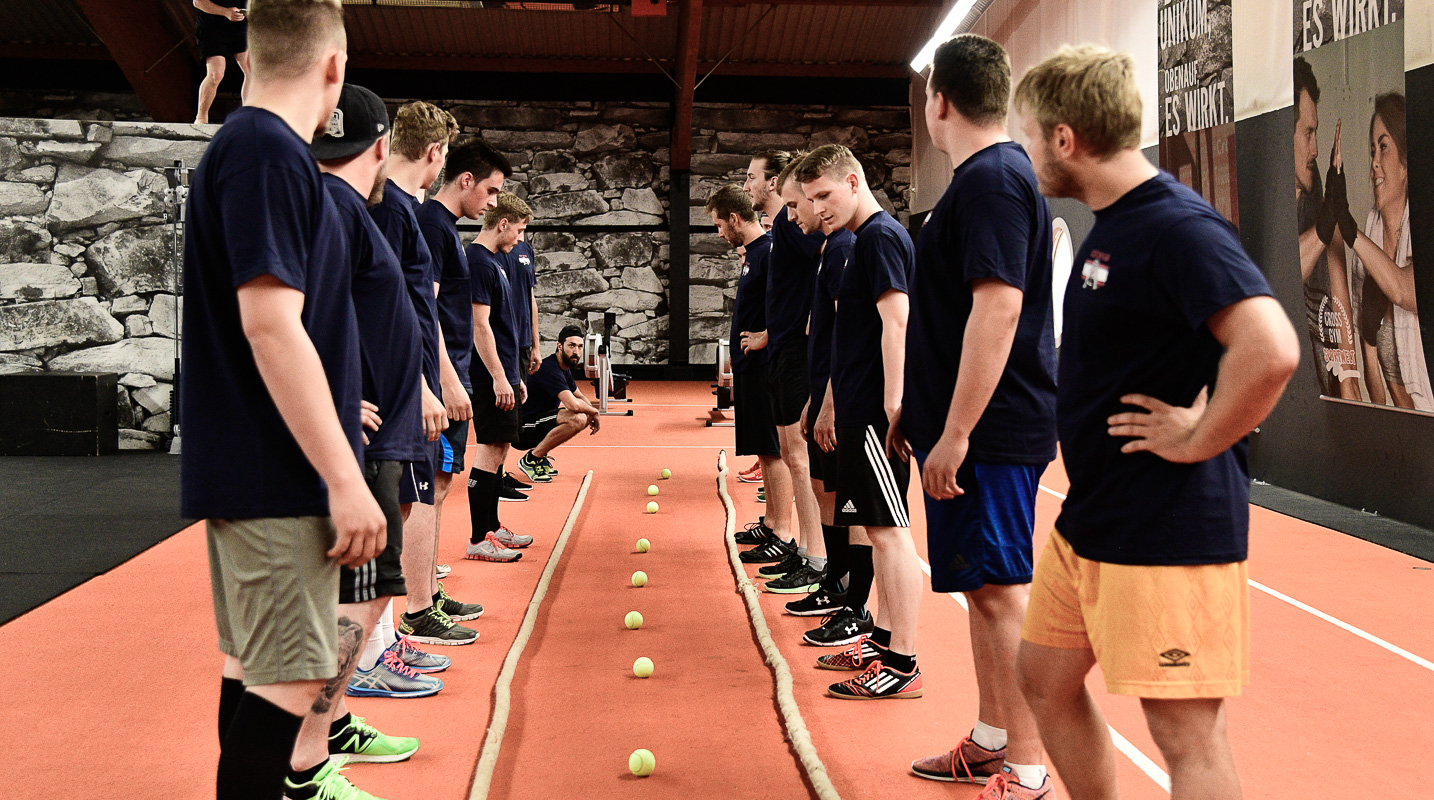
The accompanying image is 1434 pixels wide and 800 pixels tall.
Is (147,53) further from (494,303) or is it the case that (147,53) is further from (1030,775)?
(1030,775)

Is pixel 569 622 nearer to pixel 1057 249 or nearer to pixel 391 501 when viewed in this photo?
pixel 391 501

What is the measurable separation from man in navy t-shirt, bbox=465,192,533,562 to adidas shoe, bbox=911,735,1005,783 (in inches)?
105

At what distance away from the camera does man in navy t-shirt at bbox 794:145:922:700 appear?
293 centimetres

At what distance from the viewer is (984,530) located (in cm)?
216

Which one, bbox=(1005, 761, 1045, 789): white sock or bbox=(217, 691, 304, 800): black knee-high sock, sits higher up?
bbox=(217, 691, 304, 800): black knee-high sock

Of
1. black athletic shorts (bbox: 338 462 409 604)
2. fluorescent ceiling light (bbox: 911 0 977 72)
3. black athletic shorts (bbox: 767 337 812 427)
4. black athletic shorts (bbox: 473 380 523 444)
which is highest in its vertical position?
fluorescent ceiling light (bbox: 911 0 977 72)

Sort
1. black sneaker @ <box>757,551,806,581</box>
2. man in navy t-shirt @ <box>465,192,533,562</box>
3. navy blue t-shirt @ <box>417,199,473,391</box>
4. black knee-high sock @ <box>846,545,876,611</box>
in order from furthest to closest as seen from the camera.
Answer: man in navy t-shirt @ <box>465,192,533,562</box> → black sneaker @ <box>757,551,806,581</box> → navy blue t-shirt @ <box>417,199,473,391</box> → black knee-high sock @ <box>846,545,876,611</box>

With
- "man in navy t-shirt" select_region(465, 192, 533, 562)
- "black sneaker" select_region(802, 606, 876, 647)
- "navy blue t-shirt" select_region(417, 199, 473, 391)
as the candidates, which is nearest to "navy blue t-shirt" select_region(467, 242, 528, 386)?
"man in navy t-shirt" select_region(465, 192, 533, 562)

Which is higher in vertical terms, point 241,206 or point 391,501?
point 241,206

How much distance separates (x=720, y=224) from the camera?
5039 mm

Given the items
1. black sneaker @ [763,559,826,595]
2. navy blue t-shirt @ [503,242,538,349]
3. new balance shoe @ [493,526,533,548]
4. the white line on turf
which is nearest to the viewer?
the white line on turf

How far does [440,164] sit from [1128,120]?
7.43 ft

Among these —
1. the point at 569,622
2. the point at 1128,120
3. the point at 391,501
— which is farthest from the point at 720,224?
the point at 1128,120

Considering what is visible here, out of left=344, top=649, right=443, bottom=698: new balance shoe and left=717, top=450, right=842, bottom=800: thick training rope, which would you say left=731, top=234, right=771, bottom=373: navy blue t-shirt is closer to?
left=717, top=450, right=842, bottom=800: thick training rope
